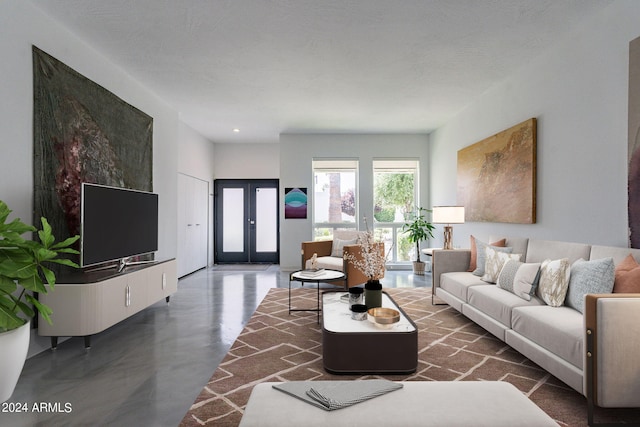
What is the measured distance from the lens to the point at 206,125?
6.63 meters

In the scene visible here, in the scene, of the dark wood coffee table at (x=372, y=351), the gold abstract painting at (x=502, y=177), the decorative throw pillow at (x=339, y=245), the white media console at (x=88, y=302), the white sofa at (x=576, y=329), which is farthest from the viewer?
the decorative throw pillow at (x=339, y=245)

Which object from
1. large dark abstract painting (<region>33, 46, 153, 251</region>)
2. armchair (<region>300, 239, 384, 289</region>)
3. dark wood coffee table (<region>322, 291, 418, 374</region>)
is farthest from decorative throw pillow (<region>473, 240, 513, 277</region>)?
large dark abstract painting (<region>33, 46, 153, 251</region>)

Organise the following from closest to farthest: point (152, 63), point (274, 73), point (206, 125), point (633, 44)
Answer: point (633, 44), point (152, 63), point (274, 73), point (206, 125)

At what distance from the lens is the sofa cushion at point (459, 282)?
144 inches

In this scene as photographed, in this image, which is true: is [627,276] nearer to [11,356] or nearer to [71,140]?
[11,356]

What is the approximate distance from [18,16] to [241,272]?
16.8 ft

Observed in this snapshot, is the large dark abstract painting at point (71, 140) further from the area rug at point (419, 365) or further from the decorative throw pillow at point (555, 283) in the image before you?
the decorative throw pillow at point (555, 283)

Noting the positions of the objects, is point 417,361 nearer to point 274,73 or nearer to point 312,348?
point 312,348

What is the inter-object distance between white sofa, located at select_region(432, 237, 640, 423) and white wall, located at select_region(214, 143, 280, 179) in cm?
560

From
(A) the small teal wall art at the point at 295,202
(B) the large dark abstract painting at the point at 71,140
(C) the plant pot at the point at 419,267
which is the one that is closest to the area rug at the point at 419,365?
(B) the large dark abstract painting at the point at 71,140

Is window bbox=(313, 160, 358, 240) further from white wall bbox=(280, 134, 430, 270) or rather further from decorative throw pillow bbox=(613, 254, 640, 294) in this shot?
decorative throw pillow bbox=(613, 254, 640, 294)

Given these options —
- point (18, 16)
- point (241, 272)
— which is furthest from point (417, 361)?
point (241, 272)

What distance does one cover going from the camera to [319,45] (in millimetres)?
3477

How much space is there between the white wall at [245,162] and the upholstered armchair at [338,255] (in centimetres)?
300
